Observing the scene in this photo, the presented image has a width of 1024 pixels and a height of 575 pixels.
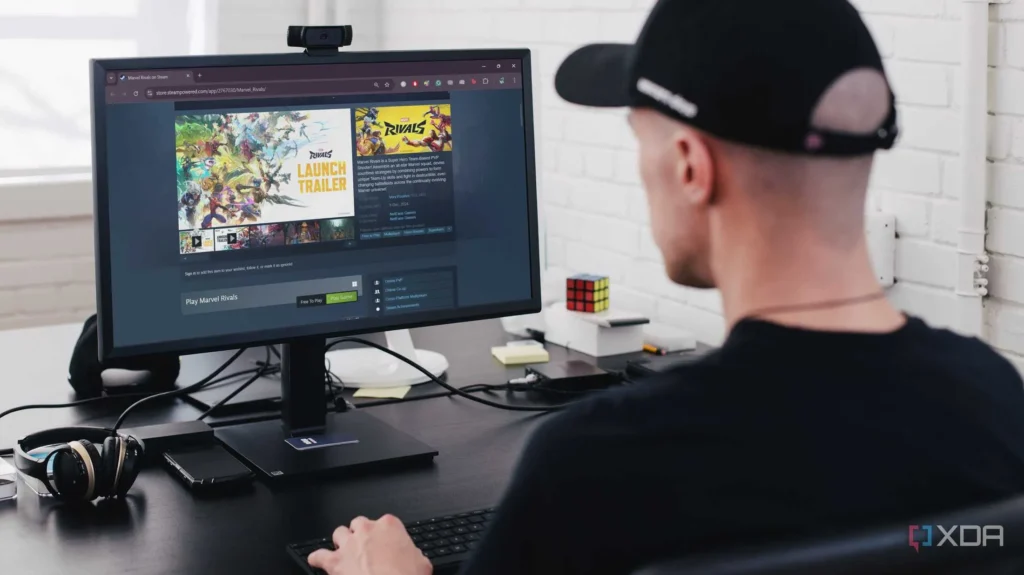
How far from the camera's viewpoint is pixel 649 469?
879 millimetres

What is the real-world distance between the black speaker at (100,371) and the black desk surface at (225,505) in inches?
2.0

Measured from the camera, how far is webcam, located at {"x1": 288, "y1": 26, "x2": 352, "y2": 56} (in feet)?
5.27

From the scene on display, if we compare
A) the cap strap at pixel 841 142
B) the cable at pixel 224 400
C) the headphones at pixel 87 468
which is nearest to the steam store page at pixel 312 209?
the headphones at pixel 87 468

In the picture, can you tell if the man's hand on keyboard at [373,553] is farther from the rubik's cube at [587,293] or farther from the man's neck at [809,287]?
the rubik's cube at [587,293]

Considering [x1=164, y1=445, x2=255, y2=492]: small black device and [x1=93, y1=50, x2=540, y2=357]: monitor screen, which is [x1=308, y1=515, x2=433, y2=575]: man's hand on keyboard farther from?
[x1=93, y1=50, x2=540, y2=357]: monitor screen

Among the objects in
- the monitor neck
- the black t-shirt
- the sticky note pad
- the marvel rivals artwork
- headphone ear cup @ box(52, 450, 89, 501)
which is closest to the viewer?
the black t-shirt

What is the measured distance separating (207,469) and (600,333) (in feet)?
2.57

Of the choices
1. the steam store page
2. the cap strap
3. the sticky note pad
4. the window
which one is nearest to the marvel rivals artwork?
the steam store page

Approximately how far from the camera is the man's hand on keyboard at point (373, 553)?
4.14 feet

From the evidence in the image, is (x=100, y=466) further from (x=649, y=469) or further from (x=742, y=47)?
(x=742, y=47)

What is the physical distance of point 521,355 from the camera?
6.86 ft

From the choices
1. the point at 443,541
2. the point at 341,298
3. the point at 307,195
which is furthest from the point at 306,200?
the point at 443,541

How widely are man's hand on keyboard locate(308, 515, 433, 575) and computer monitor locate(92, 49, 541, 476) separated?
37cm

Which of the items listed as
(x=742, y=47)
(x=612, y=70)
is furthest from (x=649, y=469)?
(x=612, y=70)
